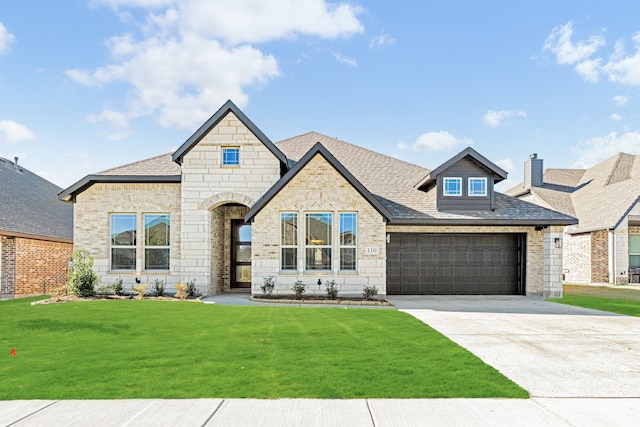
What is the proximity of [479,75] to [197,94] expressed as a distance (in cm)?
1266

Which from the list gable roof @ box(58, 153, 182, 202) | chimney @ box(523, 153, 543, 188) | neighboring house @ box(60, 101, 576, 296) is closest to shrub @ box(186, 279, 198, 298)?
neighboring house @ box(60, 101, 576, 296)

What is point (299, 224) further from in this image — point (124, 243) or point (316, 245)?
point (124, 243)

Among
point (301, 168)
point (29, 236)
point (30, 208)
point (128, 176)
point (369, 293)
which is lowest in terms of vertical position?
point (369, 293)

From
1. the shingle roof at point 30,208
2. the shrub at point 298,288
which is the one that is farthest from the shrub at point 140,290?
the shingle roof at point 30,208

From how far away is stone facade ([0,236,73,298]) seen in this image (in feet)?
54.2

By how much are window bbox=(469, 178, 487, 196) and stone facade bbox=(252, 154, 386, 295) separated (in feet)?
14.1

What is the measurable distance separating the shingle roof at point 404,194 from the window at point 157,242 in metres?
6.05

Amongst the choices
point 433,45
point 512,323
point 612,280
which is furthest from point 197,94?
point 612,280

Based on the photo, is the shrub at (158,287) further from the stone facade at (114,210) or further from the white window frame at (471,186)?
the white window frame at (471,186)

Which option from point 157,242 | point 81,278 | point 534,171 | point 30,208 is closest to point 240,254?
point 157,242

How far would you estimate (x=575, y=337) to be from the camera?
8.53 m

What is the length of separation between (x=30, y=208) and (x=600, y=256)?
3165 centimetres

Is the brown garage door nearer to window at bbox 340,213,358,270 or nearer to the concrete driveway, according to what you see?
window at bbox 340,213,358,270

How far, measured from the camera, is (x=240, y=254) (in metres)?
17.8
